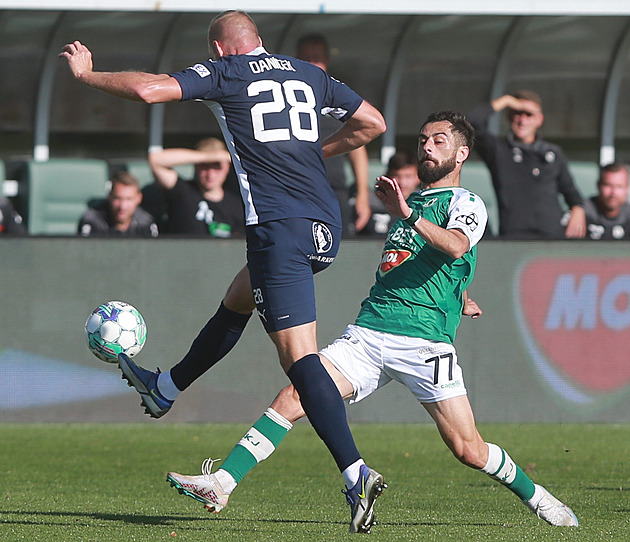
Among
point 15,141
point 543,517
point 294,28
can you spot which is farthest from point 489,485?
point 15,141

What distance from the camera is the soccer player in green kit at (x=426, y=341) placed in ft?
16.8

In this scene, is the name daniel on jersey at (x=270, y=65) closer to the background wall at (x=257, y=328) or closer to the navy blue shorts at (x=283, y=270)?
the navy blue shorts at (x=283, y=270)

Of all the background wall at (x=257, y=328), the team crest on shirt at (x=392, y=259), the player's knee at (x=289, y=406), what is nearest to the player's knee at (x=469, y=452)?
the player's knee at (x=289, y=406)

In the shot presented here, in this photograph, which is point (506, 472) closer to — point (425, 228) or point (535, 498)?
point (535, 498)

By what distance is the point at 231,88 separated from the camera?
16.1 ft

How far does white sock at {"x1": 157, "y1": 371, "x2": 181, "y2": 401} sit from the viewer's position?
17.8ft

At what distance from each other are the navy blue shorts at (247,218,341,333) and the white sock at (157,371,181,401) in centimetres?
68

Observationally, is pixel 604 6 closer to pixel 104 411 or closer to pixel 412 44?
pixel 412 44

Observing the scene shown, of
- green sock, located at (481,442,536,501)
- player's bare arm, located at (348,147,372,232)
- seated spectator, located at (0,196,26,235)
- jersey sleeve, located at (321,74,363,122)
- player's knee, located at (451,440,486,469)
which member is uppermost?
jersey sleeve, located at (321,74,363,122)

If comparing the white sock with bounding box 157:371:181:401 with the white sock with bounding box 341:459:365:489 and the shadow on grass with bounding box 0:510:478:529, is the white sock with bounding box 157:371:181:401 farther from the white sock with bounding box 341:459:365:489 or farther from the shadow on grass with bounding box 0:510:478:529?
the white sock with bounding box 341:459:365:489

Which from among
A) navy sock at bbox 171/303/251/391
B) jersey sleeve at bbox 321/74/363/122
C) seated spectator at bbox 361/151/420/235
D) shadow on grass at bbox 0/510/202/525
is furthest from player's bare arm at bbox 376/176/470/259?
seated spectator at bbox 361/151/420/235

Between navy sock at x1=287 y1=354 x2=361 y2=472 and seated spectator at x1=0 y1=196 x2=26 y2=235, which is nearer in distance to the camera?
navy sock at x1=287 y1=354 x2=361 y2=472

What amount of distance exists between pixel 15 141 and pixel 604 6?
558cm

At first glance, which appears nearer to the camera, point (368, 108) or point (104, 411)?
point (368, 108)
